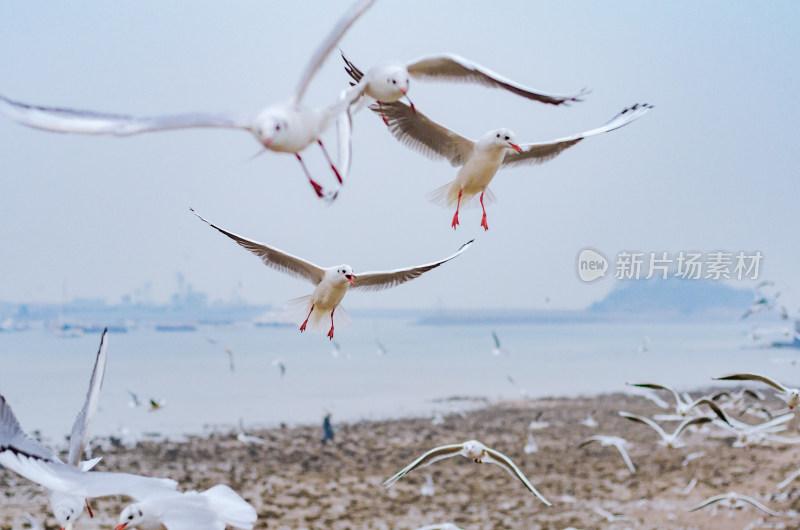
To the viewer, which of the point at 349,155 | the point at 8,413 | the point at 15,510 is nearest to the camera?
the point at 349,155

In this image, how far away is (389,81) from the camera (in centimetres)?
103

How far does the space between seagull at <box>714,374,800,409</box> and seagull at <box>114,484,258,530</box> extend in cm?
107

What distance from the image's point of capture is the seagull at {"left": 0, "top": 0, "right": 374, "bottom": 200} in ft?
2.73

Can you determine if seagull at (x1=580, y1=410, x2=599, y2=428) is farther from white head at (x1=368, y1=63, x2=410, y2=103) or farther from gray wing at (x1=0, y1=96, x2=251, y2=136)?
gray wing at (x1=0, y1=96, x2=251, y2=136)

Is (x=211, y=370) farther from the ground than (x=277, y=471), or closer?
farther from the ground

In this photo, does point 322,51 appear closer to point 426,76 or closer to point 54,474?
point 426,76

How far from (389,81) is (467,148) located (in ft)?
1.18

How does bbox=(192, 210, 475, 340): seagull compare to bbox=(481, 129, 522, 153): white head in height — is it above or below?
below

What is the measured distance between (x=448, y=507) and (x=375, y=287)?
2474 mm

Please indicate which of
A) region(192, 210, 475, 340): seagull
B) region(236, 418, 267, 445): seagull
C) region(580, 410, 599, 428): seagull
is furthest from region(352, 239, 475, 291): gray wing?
region(580, 410, 599, 428): seagull

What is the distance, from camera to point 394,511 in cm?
360

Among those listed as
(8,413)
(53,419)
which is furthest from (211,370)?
(8,413)

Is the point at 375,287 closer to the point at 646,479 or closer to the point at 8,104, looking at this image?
the point at 8,104

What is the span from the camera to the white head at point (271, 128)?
33.3 inches
